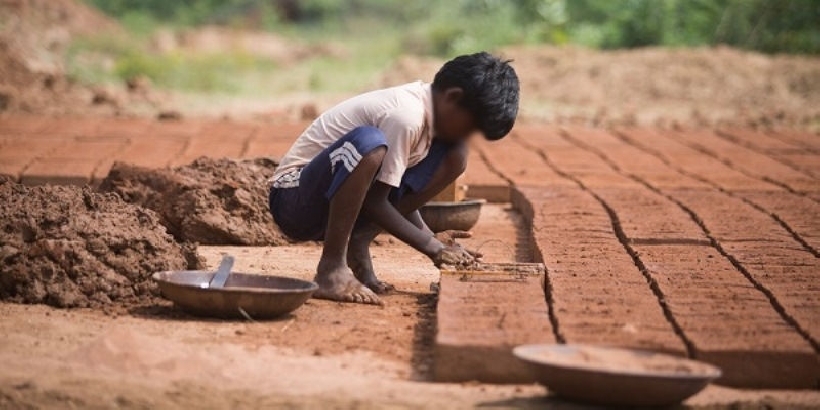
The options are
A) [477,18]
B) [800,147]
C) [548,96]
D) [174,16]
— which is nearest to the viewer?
[800,147]

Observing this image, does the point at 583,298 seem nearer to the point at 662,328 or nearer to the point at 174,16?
the point at 662,328

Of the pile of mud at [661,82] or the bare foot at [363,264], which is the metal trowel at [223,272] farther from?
the pile of mud at [661,82]

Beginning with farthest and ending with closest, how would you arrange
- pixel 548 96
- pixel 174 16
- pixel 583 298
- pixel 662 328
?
pixel 174 16 → pixel 548 96 → pixel 583 298 → pixel 662 328

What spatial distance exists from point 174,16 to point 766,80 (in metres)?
10.8

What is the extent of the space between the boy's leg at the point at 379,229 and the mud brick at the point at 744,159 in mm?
3243

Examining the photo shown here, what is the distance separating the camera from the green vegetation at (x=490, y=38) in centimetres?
1462

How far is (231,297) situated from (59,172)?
3100 mm

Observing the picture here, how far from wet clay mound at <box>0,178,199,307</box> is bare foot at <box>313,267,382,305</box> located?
544 mm

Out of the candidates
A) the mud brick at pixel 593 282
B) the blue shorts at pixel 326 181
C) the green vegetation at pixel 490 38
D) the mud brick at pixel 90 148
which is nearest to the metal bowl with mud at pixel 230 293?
the blue shorts at pixel 326 181

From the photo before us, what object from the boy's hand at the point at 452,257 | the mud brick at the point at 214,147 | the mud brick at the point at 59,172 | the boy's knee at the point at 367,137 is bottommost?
the mud brick at the point at 214,147

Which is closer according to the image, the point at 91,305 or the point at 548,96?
the point at 91,305

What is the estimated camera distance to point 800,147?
9.28 meters

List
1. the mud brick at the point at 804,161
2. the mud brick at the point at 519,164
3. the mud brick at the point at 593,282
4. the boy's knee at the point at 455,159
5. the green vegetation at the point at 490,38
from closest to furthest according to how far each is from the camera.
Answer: the mud brick at the point at 593,282 < the boy's knee at the point at 455,159 < the mud brick at the point at 519,164 < the mud brick at the point at 804,161 < the green vegetation at the point at 490,38

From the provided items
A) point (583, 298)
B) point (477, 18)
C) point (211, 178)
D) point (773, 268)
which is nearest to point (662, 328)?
point (583, 298)
